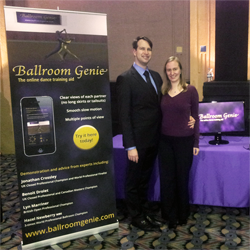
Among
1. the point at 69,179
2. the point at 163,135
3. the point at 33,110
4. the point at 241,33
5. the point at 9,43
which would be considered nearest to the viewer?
the point at 9,43

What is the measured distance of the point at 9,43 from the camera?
1653mm

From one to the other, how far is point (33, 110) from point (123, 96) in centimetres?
64

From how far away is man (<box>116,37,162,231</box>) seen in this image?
6.43 feet

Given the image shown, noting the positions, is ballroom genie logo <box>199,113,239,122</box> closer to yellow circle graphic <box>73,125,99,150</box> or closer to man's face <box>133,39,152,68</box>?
man's face <box>133,39,152,68</box>

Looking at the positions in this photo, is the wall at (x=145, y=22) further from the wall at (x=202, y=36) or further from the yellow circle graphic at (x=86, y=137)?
the yellow circle graphic at (x=86, y=137)

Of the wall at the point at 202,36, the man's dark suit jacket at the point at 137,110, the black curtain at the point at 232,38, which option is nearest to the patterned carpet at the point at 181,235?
the man's dark suit jacket at the point at 137,110

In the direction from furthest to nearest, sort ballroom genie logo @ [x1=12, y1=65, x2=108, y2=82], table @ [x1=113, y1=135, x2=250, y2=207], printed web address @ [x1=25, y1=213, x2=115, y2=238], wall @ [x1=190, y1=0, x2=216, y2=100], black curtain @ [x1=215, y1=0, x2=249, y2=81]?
wall @ [x1=190, y1=0, x2=216, y2=100] < black curtain @ [x1=215, y1=0, x2=249, y2=81] < table @ [x1=113, y1=135, x2=250, y2=207] < printed web address @ [x1=25, y1=213, x2=115, y2=238] < ballroom genie logo @ [x1=12, y1=65, x2=108, y2=82]

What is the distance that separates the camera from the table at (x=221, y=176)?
219cm

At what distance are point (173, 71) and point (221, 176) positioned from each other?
0.98 m

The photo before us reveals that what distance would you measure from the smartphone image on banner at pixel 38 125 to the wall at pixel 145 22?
10.5 feet

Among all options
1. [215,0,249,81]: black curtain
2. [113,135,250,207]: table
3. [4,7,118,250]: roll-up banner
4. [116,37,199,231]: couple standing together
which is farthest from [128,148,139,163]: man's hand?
[215,0,249,81]: black curtain

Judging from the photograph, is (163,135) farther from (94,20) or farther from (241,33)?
(241,33)

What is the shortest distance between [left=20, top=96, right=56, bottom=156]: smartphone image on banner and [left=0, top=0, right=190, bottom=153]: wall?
10.5 ft

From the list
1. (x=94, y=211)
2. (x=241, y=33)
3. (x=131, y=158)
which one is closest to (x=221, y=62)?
(x=241, y=33)
